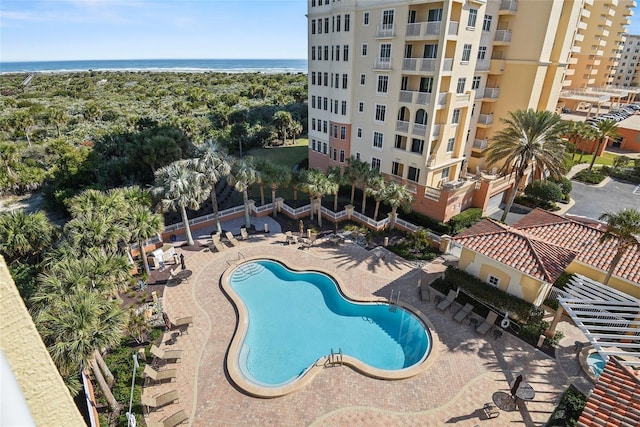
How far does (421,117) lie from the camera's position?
3244cm

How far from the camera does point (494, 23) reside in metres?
34.9

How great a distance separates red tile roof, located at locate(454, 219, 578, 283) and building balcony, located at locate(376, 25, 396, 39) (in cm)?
1999

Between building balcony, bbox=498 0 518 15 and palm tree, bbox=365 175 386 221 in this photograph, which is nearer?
palm tree, bbox=365 175 386 221

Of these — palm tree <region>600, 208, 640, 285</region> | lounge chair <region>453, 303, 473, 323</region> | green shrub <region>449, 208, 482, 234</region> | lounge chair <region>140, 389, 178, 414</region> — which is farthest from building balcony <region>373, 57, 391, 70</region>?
lounge chair <region>140, 389, 178, 414</region>

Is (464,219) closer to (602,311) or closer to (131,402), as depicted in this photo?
(602,311)

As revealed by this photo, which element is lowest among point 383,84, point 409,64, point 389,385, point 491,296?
point 389,385

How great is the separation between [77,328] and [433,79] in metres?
31.1

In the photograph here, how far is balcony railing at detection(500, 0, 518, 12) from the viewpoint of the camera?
33.9 metres

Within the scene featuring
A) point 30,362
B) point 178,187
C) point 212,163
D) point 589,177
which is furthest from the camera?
point 589,177

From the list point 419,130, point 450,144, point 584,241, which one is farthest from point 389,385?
point 450,144

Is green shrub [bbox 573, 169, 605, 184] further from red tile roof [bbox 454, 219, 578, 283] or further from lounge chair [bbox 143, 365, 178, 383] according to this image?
lounge chair [bbox 143, 365, 178, 383]

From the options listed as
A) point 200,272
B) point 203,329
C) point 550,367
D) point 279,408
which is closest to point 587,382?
point 550,367

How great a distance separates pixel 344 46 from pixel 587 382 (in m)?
34.1

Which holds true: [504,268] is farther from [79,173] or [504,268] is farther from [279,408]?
[79,173]
